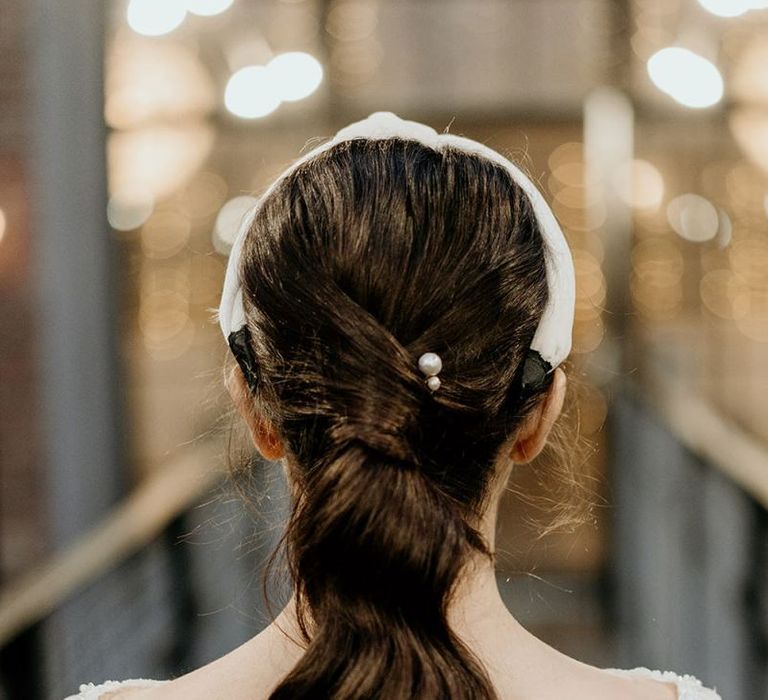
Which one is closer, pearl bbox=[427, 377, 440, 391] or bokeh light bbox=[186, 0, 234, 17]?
pearl bbox=[427, 377, 440, 391]

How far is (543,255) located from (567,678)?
0.38 m

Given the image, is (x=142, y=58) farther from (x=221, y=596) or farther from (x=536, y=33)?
(x=221, y=596)

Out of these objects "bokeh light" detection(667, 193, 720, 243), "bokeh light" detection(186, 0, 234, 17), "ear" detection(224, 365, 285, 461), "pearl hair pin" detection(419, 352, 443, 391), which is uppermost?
"bokeh light" detection(186, 0, 234, 17)

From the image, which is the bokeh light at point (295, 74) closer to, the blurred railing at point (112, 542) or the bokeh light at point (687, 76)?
the bokeh light at point (687, 76)

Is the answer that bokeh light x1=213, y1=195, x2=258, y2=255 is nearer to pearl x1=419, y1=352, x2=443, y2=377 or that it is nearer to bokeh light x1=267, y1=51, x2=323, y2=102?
bokeh light x1=267, y1=51, x2=323, y2=102

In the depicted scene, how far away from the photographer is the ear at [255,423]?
94 centimetres

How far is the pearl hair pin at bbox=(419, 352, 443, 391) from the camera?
82 centimetres

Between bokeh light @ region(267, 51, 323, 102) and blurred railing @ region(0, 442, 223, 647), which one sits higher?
bokeh light @ region(267, 51, 323, 102)

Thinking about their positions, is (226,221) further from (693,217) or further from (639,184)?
(693,217)

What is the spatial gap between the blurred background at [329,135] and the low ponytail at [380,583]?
2430 millimetres

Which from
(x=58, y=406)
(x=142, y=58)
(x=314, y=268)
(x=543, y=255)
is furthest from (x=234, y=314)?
(x=142, y=58)

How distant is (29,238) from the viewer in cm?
325

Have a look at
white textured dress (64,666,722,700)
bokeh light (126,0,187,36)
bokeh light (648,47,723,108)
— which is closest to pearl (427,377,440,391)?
white textured dress (64,666,722,700)

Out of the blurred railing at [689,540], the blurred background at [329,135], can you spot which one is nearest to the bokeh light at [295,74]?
the blurred background at [329,135]
